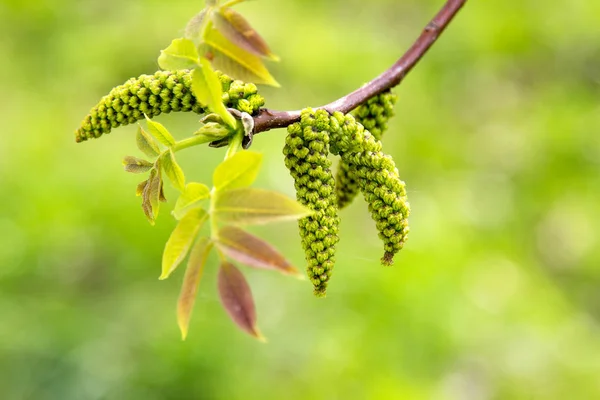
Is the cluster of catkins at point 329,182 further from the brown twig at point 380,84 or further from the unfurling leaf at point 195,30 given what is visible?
the unfurling leaf at point 195,30

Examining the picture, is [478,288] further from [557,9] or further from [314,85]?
[557,9]

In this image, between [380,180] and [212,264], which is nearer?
[380,180]

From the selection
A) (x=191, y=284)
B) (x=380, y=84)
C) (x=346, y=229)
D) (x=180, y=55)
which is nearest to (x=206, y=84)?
(x=180, y=55)

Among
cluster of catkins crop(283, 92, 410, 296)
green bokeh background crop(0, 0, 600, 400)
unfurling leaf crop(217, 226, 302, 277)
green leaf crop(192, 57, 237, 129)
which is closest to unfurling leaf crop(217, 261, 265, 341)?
unfurling leaf crop(217, 226, 302, 277)

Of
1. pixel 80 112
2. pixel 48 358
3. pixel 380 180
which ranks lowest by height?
pixel 48 358

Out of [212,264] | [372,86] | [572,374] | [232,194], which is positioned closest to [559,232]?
[572,374]

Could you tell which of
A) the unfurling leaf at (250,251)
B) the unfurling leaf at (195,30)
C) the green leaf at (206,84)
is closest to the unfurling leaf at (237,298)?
the unfurling leaf at (250,251)
